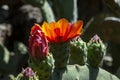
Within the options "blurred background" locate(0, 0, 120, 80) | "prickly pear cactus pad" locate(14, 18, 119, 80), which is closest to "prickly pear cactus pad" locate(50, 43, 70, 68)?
"prickly pear cactus pad" locate(14, 18, 119, 80)

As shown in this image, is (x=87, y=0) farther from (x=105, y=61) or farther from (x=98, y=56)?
(x=98, y=56)

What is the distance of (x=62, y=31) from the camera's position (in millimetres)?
2959

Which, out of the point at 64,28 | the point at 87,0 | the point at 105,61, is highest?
the point at 87,0

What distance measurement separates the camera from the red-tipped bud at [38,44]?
280cm

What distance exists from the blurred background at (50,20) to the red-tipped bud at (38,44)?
71.9 inches

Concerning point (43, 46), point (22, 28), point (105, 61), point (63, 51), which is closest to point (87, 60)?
point (63, 51)

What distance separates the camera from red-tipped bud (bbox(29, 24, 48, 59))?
2.80 meters

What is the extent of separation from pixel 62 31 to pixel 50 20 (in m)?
3.00

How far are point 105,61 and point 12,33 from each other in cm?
154

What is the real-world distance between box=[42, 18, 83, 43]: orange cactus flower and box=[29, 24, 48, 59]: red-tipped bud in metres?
0.11

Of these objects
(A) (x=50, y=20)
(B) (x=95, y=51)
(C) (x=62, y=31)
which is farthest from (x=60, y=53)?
(A) (x=50, y=20)

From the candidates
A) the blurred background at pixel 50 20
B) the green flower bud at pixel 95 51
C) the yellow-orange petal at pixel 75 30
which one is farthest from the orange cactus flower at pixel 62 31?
the blurred background at pixel 50 20

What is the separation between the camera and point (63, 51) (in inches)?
121

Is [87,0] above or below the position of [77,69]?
above
